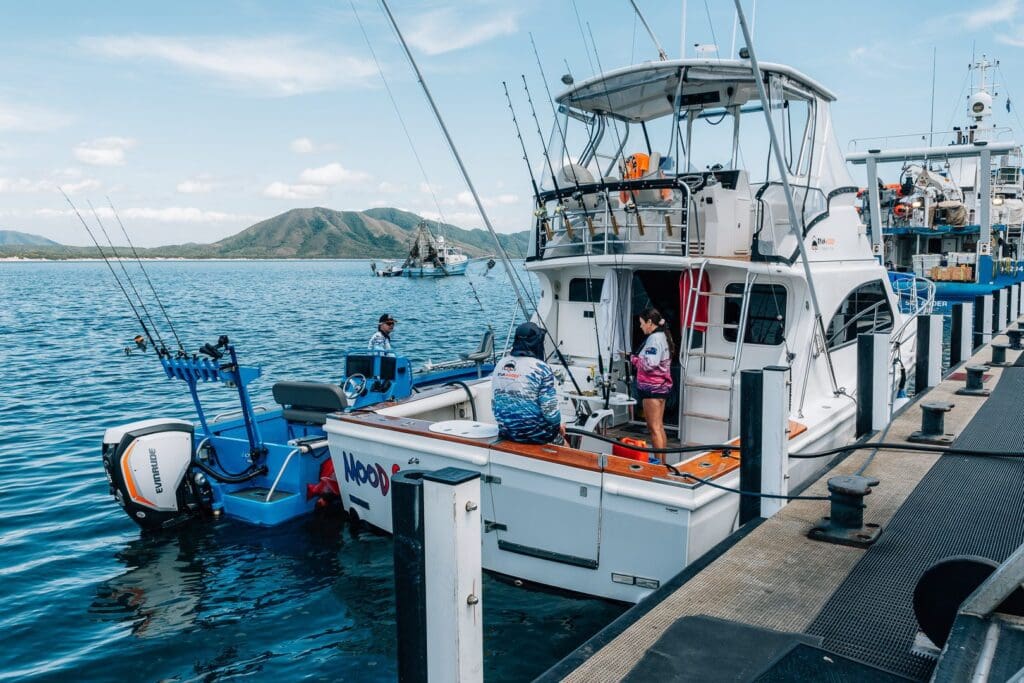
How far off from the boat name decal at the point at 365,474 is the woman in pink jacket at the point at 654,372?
8.71 feet

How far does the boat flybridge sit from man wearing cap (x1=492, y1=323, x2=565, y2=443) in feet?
0.54

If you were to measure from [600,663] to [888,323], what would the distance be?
27.2ft

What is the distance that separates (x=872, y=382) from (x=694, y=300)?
2.03m

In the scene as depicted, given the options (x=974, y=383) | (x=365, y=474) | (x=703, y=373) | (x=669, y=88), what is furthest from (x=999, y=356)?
(x=365, y=474)

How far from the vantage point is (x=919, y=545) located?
471 cm

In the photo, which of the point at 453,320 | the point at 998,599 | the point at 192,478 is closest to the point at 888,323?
the point at 998,599

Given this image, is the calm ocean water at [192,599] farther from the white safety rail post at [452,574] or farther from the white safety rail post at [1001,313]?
the white safety rail post at [1001,313]

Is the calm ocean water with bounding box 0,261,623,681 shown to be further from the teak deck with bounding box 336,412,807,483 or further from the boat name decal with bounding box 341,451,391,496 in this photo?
the teak deck with bounding box 336,412,807,483

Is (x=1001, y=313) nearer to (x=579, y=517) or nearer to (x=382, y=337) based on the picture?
(x=382, y=337)

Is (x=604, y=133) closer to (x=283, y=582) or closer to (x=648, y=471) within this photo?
(x=648, y=471)

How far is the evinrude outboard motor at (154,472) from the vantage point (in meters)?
7.54

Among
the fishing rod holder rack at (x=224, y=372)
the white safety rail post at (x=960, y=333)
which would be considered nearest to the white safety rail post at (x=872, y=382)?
the white safety rail post at (x=960, y=333)

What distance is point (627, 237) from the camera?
26.1 feet

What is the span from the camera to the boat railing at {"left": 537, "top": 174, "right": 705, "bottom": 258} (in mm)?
7594
